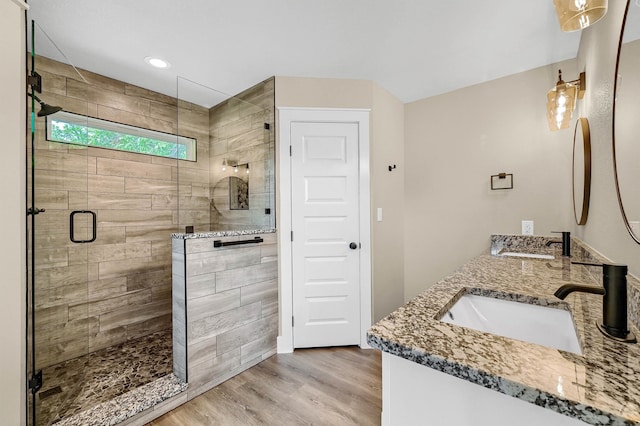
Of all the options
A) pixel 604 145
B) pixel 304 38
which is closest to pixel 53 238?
pixel 304 38

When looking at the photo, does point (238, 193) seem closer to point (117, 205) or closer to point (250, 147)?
point (250, 147)

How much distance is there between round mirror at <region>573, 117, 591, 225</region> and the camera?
1580 millimetres

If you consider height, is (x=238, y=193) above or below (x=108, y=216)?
above

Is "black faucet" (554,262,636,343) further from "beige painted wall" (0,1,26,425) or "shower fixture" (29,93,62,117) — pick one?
"shower fixture" (29,93,62,117)

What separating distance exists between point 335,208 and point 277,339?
1.29 metres

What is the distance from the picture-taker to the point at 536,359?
57 centimetres

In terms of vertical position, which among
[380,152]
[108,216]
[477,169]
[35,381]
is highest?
[380,152]

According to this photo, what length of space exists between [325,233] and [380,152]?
0.96 m

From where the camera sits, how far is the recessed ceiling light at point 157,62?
219 cm

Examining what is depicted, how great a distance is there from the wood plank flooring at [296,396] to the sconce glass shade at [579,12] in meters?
2.10

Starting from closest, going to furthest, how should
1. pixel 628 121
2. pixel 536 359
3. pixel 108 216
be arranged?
pixel 536 359 → pixel 628 121 → pixel 108 216

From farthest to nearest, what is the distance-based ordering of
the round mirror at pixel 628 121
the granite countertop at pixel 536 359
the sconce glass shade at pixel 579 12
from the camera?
1. the sconce glass shade at pixel 579 12
2. the round mirror at pixel 628 121
3. the granite countertop at pixel 536 359

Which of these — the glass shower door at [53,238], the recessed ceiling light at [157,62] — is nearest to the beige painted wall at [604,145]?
the glass shower door at [53,238]

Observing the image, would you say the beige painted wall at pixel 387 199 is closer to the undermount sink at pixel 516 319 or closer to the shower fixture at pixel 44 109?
the undermount sink at pixel 516 319
